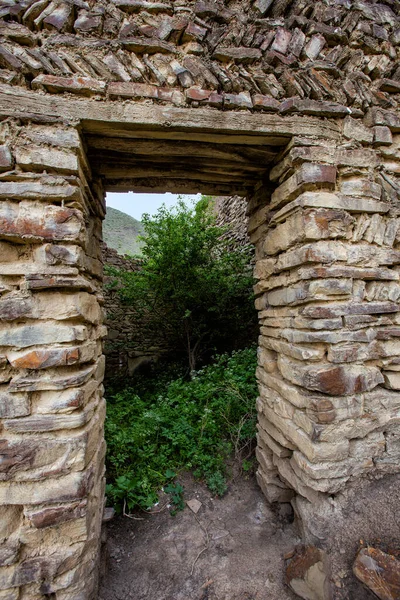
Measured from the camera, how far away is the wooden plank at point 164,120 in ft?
4.96

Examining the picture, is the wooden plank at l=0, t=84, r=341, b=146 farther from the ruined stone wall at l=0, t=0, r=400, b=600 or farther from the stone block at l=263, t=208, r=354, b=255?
the stone block at l=263, t=208, r=354, b=255

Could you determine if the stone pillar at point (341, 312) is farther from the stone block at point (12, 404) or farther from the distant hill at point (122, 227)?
the distant hill at point (122, 227)

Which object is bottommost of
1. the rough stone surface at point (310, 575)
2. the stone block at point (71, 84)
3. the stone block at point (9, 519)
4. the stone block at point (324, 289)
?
the rough stone surface at point (310, 575)

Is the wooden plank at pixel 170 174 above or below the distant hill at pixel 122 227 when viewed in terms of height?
below

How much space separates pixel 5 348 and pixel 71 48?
5.80 ft

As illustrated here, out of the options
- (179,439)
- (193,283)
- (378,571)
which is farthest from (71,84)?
(193,283)

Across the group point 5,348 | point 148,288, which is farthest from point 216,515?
point 148,288

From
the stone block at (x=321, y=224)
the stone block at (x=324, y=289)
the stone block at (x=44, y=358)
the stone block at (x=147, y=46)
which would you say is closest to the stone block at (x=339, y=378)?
the stone block at (x=324, y=289)

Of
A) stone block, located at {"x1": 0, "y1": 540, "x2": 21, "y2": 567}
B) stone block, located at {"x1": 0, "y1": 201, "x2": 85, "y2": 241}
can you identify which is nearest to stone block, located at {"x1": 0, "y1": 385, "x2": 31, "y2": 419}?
stone block, located at {"x1": 0, "y1": 540, "x2": 21, "y2": 567}

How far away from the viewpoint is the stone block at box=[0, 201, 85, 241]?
144 cm

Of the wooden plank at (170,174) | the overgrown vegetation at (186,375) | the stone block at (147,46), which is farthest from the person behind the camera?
the overgrown vegetation at (186,375)

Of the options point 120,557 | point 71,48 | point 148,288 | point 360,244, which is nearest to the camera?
point 71,48

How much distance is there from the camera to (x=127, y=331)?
6.52 metres

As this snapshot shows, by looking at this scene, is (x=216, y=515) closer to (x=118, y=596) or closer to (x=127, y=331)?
(x=118, y=596)
